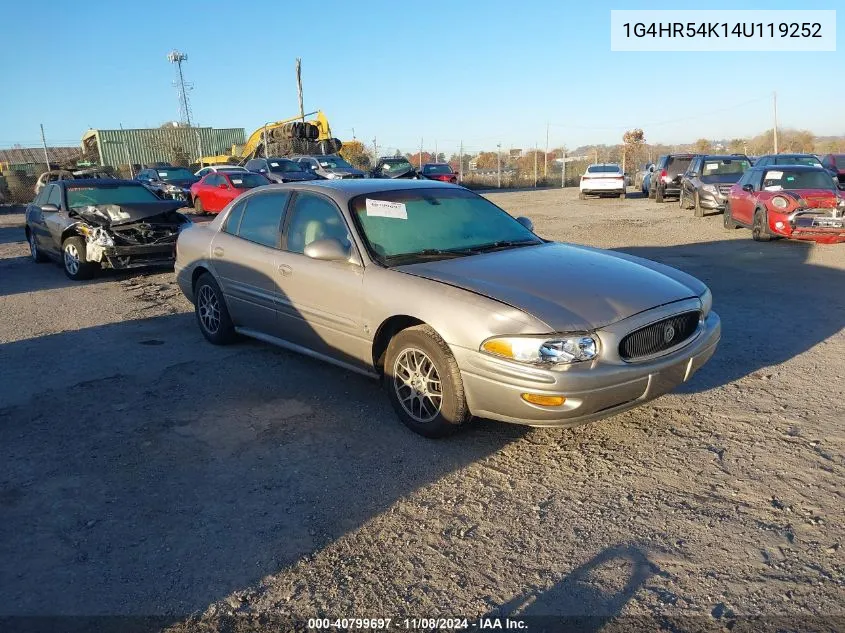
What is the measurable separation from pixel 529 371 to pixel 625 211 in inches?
693

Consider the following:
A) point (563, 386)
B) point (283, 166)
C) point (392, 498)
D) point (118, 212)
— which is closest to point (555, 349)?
point (563, 386)

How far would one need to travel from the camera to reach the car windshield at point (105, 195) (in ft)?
34.5

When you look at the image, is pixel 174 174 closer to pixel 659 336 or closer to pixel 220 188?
pixel 220 188

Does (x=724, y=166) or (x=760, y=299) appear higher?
(x=724, y=166)

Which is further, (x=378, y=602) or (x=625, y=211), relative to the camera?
(x=625, y=211)

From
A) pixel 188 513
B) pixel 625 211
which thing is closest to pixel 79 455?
pixel 188 513

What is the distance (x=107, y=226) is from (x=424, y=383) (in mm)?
7666

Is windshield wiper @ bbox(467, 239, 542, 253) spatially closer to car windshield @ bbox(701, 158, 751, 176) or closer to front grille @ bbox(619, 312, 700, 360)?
front grille @ bbox(619, 312, 700, 360)

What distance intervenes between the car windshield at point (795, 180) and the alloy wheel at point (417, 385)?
10.5m

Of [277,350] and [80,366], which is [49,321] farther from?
[277,350]

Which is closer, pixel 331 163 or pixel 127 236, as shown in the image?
pixel 127 236

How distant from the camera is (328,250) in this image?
4.55 meters

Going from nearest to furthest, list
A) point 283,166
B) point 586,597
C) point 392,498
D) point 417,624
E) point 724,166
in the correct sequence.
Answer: point 417,624
point 586,597
point 392,498
point 724,166
point 283,166

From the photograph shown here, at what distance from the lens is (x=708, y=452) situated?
12.7 ft
